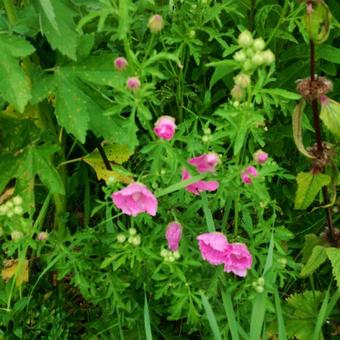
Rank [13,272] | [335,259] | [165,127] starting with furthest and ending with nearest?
1. [13,272]
2. [335,259]
3. [165,127]

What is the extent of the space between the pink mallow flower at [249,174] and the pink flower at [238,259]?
0.49 ft

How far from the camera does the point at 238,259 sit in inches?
58.0

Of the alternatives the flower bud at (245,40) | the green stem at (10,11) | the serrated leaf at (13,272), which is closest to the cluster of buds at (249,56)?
the flower bud at (245,40)

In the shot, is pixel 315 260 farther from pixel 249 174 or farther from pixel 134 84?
pixel 134 84

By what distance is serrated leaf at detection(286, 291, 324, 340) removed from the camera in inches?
68.9

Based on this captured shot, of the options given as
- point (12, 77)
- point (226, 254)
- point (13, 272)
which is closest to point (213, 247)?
point (226, 254)

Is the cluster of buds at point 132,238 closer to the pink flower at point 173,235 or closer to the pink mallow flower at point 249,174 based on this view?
the pink flower at point 173,235

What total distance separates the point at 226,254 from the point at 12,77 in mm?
586

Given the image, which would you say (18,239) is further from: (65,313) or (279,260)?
(279,260)

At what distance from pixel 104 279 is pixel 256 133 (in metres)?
0.49

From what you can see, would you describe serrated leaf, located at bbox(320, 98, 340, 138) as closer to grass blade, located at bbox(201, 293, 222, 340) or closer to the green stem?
grass blade, located at bbox(201, 293, 222, 340)

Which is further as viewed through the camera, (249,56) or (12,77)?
(12,77)

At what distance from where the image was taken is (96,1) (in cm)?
169

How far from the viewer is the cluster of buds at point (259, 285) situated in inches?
58.4
